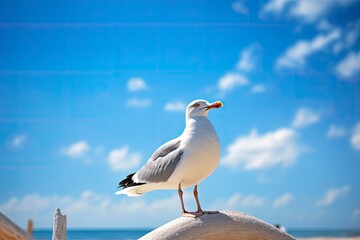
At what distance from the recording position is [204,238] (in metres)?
3.28

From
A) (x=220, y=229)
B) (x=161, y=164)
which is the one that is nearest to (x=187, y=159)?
(x=161, y=164)

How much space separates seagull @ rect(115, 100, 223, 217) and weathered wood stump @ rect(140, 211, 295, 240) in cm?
10

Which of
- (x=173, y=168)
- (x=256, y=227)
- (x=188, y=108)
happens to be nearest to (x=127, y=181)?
(x=173, y=168)

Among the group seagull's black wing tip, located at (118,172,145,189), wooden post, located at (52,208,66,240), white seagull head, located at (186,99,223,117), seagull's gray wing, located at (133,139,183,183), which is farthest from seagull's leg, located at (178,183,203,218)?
wooden post, located at (52,208,66,240)

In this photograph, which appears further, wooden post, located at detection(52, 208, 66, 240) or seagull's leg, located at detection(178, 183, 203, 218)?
wooden post, located at detection(52, 208, 66, 240)

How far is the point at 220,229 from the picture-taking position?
10.9 ft

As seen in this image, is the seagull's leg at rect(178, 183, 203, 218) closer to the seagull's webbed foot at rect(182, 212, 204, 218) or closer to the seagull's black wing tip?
the seagull's webbed foot at rect(182, 212, 204, 218)

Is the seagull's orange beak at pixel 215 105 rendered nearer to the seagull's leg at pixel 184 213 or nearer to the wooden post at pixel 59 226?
the seagull's leg at pixel 184 213

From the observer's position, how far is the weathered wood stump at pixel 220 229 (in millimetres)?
3252

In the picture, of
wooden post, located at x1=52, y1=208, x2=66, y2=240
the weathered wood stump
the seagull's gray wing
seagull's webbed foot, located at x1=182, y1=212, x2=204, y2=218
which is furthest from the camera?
wooden post, located at x1=52, y1=208, x2=66, y2=240

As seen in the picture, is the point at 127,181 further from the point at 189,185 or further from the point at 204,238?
the point at 204,238

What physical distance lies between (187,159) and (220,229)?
1.68 ft

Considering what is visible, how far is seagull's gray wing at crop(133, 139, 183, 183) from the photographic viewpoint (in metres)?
3.51

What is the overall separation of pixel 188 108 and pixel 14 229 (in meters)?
1.83
